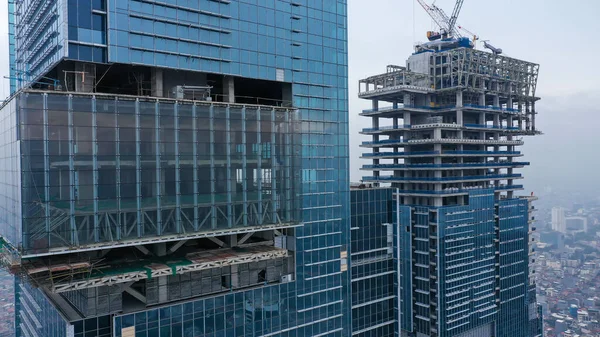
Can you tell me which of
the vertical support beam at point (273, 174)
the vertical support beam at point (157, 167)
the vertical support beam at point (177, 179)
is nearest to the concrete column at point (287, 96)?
the vertical support beam at point (273, 174)

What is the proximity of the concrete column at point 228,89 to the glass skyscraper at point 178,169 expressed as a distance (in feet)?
0.82

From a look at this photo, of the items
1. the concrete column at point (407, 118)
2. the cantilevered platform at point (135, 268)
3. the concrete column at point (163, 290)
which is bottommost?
the concrete column at point (163, 290)

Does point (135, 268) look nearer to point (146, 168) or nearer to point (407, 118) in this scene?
point (146, 168)

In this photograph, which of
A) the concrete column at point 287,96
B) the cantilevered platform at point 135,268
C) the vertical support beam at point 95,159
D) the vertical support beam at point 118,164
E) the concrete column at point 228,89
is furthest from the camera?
the concrete column at point 287,96

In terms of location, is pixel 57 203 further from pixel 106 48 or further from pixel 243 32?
pixel 243 32

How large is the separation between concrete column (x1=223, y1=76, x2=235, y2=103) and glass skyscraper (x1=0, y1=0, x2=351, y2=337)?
0.25m

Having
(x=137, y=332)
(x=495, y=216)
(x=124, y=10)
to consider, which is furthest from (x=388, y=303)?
(x=124, y=10)

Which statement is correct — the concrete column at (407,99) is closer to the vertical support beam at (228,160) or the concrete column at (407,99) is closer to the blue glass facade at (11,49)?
the vertical support beam at (228,160)

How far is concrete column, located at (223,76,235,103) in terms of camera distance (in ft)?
203

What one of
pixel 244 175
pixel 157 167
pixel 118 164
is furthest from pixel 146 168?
pixel 244 175

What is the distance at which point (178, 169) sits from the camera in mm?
54375

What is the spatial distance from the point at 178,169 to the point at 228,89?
45.9ft

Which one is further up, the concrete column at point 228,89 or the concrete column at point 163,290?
the concrete column at point 228,89

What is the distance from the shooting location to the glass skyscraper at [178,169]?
48.3m
